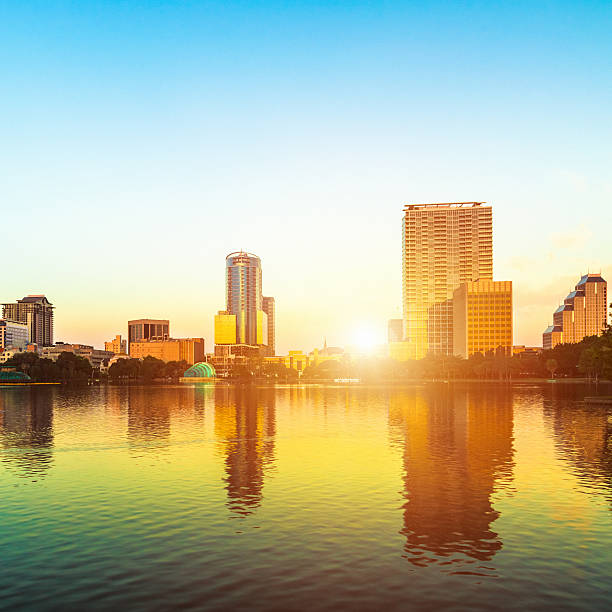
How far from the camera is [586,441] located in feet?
194

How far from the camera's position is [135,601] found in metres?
20.6

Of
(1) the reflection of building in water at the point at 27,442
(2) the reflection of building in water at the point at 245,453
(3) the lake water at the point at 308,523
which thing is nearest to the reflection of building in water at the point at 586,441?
(3) the lake water at the point at 308,523

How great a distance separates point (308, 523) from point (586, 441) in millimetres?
39214

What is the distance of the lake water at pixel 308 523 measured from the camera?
21.4 meters

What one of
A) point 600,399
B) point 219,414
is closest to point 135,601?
point 219,414

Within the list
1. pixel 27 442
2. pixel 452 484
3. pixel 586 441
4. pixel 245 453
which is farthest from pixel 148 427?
pixel 586 441

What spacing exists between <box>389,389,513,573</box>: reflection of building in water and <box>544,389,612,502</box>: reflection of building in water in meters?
4.81

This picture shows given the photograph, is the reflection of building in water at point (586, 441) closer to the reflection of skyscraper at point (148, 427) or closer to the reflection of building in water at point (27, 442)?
the reflection of skyscraper at point (148, 427)

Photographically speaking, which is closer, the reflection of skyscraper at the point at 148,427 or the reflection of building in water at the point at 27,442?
the reflection of building in water at the point at 27,442

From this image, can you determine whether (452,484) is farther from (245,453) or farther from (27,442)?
(27,442)

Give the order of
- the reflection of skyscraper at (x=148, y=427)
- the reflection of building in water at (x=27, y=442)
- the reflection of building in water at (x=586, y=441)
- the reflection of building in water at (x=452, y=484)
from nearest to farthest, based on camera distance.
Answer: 1. the reflection of building in water at (x=452, y=484)
2. the reflection of building in water at (x=586, y=441)
3. the reflection of building in water at (x=27, y=442)
4. the reflection of skyscraper at (x=148, y=427)

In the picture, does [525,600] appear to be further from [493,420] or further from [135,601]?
[493,420]

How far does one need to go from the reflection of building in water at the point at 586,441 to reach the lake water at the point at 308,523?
349 millimetres

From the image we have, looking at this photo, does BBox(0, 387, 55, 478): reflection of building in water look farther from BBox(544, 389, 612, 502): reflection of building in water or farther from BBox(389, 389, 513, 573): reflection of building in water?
BBox(544, 389, 612, 502): reflection of building in water
